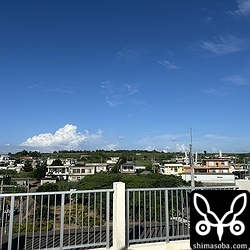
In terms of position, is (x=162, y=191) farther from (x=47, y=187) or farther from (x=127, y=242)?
(x=47, y=187)

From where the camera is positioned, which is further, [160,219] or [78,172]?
[78,172]

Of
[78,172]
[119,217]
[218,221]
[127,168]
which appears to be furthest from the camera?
[127,168]

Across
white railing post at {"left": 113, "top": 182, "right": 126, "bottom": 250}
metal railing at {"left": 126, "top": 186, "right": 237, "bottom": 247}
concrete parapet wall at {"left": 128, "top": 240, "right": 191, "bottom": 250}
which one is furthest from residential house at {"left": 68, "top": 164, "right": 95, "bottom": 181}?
white railing post at {"left": 113, "top": 182, "right": 126, "bottom": 250}

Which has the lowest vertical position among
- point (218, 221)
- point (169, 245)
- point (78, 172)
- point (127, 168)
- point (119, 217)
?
point (78, 172)

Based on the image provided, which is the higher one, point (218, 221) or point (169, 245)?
point (218, 221)

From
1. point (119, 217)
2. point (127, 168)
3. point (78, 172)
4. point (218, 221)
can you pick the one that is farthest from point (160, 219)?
point (127, 168)

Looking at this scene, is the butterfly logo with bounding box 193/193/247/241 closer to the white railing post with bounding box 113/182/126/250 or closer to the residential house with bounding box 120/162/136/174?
the white railing post with bounding box 113/182/126/250

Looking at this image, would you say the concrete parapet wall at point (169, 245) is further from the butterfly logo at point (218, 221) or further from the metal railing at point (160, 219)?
the butterfly logo at point (218, 221)

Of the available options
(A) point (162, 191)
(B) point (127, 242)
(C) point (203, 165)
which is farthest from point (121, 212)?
(C) point (203, 165)

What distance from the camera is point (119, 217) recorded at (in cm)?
463

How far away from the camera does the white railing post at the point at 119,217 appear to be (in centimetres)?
456

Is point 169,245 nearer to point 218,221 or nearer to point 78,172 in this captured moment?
point 218,221

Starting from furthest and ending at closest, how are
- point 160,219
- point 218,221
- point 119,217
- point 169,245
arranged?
point 160,219 < point 169,245 < point 119,217 < point 218,221

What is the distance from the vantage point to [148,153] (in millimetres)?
146375
